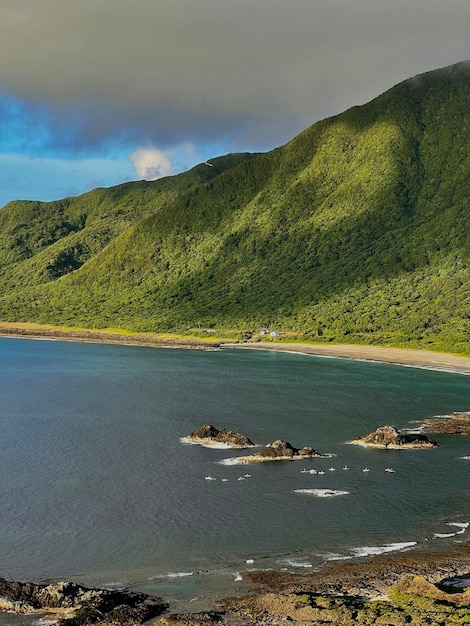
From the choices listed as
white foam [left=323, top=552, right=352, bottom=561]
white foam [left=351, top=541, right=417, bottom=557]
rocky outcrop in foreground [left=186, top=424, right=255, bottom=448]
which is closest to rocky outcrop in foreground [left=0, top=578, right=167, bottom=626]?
white foam [left=323, top=552, right=352, bottom=561]

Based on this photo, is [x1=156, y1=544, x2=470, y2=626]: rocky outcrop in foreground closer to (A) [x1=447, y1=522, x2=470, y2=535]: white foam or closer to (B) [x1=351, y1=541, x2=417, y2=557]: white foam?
(B) [x1=351, y1=541, x2=417, y2=557]: white foam

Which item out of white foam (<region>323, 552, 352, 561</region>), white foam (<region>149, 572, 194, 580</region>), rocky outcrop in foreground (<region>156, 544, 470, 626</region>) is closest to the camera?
rocky outcrop in foreground (<region>156, 544, 470, 626</region>)

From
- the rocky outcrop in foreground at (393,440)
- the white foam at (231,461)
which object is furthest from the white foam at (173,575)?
the rocky outcrop in foreground at (393,440)

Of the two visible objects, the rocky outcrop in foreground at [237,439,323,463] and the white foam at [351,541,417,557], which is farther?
the rocky outcrop in foreground at [237,439,323,463]

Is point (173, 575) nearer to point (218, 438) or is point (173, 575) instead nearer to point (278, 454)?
point (278, 454)

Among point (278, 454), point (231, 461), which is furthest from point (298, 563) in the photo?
point (278, 454)

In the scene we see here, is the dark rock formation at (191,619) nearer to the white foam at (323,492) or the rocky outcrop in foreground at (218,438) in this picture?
the white foam at (323,492)

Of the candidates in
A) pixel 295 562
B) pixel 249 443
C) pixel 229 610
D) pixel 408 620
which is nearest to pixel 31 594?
pixel 229 610
